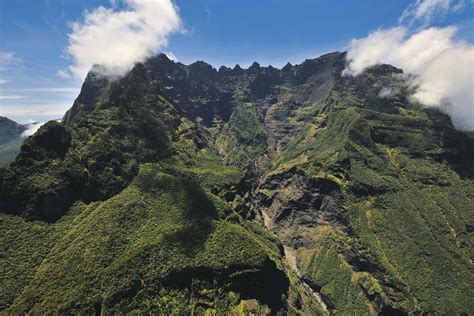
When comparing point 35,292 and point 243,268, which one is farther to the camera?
point 243,268

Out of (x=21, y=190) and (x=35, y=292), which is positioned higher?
(x=21, y=190)

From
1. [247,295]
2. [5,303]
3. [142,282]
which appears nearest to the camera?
[5,303]

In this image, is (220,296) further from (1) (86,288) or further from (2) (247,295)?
(1) (86,288)

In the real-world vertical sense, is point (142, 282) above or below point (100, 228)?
below

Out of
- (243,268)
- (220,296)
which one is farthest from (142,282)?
(243,268)

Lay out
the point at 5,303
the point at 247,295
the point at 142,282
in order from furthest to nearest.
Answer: the point at 247,295 < the point at 142,282 < the point at 5,303

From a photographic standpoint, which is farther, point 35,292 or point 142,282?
point 142,282

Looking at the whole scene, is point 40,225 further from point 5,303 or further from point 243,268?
point 243,268

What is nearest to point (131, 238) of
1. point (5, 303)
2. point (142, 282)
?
point (142, 282)

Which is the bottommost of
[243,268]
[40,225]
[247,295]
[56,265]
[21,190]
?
[247,295]
